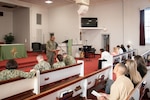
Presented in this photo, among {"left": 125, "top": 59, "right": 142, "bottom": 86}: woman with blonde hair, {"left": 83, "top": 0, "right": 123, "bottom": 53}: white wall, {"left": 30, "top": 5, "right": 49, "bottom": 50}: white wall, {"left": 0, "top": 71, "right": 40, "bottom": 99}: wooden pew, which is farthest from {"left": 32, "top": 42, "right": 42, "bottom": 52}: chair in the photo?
{"left": 125, "top": 59, "right": 142, "bottom": 86}: woman with blonde hair

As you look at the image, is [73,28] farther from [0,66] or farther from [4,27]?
[0,66]

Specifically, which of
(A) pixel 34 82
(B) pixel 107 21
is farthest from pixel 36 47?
(A) pixel 34 82

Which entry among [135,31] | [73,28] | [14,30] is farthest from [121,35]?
[14,30]

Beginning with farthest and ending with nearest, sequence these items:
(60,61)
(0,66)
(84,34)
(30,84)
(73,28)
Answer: (84,34)
(73,28)
(0,66)
(60,61)
(30,84)

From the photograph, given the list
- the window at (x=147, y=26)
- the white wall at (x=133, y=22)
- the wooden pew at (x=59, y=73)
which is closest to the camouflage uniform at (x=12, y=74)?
the wooden pew at (x=59, y=73)

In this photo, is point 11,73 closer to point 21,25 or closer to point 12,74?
point 12,74

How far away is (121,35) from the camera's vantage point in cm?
1334

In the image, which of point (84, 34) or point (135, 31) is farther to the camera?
point (84, 34)

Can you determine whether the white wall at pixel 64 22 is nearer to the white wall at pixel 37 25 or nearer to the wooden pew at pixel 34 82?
the white wall at pixel 37 25

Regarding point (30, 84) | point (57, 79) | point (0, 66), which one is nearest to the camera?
point (30, 84)

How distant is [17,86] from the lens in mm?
3084

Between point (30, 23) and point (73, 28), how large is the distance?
265cm

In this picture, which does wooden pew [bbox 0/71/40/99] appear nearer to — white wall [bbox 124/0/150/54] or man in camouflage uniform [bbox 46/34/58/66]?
man in camouflage uniform [bbox 46/34/58/66]

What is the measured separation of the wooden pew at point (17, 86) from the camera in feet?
9.32
